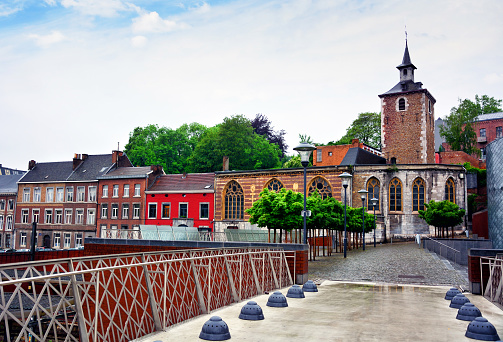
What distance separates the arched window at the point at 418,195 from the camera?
46.5 meters

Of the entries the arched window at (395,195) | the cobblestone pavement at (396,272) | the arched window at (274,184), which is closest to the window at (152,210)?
the arched window at (274,184)

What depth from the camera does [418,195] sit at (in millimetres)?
46562

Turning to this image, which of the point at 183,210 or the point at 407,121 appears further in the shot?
the point at 407,121

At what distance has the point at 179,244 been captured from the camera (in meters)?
25.9

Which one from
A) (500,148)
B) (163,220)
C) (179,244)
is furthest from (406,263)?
(163,220)

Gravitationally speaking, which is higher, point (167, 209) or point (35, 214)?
point (167, 209)

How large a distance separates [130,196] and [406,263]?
38.5 m

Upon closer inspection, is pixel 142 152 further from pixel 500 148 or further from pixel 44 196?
pixel 500 148

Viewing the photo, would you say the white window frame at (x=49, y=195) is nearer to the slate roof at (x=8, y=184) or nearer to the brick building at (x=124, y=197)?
the slate roof at (x=8, y=184)

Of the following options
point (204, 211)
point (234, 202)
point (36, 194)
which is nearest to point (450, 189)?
point (234, 202)

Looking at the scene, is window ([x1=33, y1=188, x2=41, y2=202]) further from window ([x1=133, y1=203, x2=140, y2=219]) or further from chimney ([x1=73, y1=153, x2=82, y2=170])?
window ([x1=133, y1=203, x2=140, y2=219])

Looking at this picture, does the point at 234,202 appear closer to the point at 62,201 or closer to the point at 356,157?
the point at 356,157

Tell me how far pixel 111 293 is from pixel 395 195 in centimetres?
4310

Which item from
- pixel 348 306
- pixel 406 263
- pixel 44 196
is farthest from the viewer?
pixel 44 196
